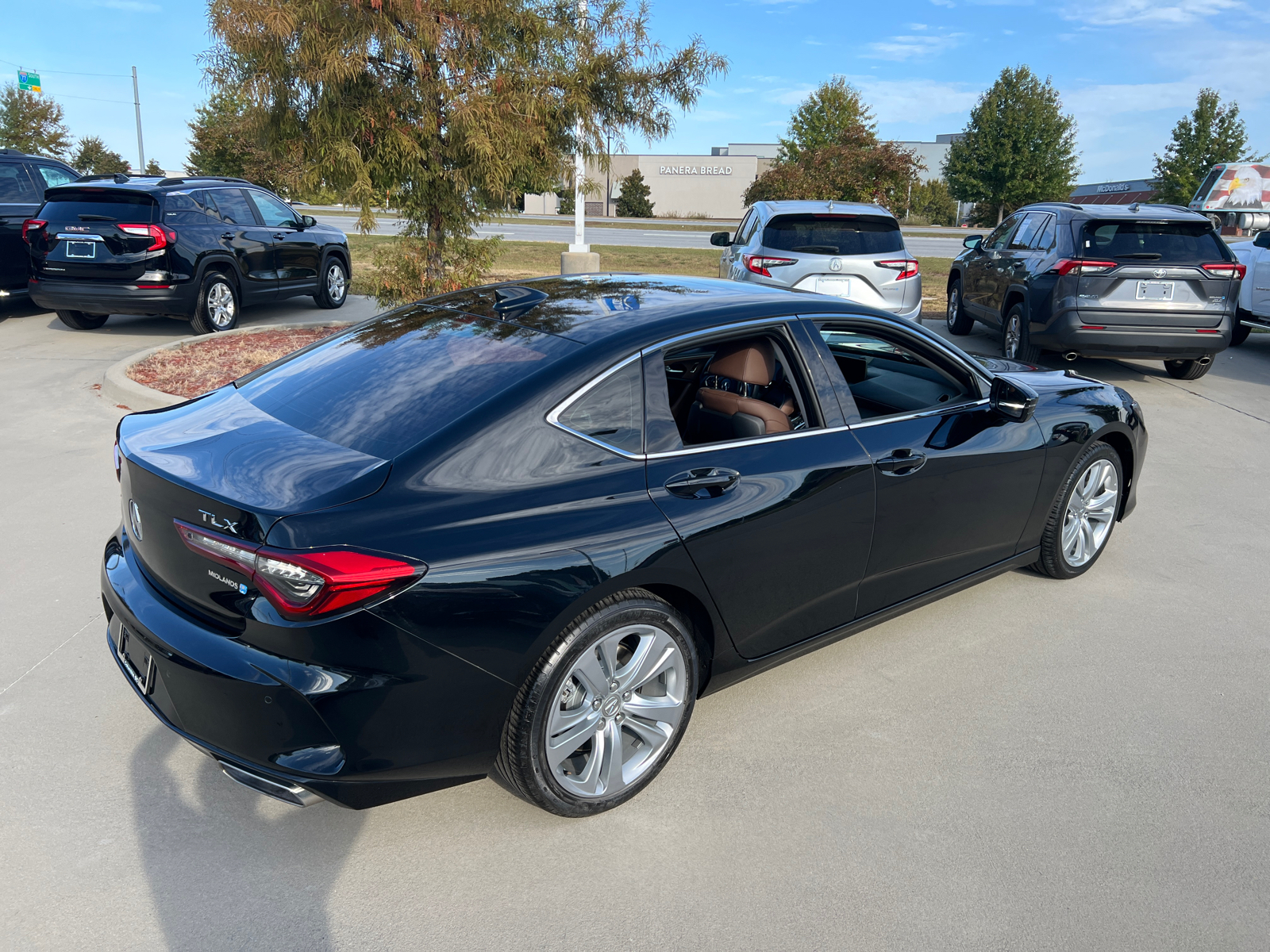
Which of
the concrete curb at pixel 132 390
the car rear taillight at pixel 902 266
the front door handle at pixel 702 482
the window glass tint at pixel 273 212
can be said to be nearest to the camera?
→ the front door handle at pixel 702 482

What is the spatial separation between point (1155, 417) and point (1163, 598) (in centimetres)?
463

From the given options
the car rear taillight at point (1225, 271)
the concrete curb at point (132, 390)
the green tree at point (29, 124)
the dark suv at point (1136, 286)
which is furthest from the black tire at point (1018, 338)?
the green tree at point (29, 124)

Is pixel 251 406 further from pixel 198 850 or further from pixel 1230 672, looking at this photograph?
pixel 1230 672

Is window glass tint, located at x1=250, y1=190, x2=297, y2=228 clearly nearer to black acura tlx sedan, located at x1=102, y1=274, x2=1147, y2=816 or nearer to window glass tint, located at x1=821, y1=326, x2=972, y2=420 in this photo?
black acura tlx sedan, located at x1=102, y1=274, x2=1147, y2=816

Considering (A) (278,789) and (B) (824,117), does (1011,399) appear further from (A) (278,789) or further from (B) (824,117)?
(B) (824,117)

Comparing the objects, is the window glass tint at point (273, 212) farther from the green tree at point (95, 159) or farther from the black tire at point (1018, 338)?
the green tree at point (95, 159)

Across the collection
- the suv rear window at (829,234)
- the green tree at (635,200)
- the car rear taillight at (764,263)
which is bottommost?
the car rear taillight at (764,263)

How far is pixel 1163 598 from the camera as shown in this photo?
5.00m

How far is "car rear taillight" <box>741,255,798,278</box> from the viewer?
9914 mm

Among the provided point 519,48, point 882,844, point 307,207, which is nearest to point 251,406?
point 882,844

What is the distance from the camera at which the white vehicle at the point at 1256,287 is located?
12.0m

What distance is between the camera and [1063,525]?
4.93 m

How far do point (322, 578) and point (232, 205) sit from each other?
414 inches

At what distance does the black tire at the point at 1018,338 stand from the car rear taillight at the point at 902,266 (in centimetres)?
124
